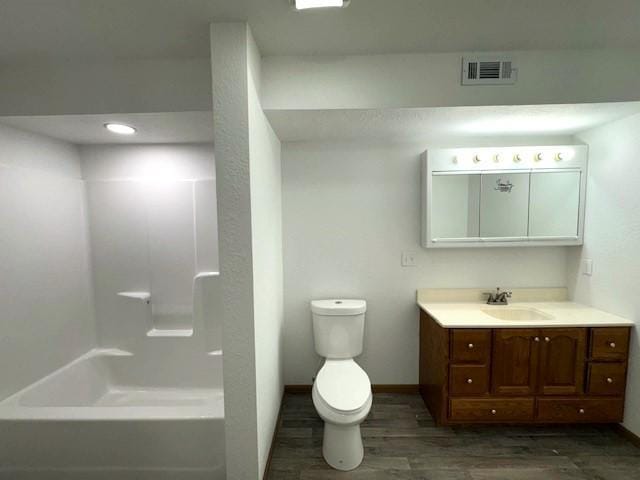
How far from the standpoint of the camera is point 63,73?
1556mm

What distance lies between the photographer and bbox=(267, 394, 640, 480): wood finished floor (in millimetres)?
1600

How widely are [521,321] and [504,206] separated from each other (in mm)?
852

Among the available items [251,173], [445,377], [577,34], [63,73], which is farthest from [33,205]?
[577,34]

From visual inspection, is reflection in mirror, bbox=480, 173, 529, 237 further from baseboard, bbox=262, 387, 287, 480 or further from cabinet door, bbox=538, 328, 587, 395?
baseboard, bbox=262, 387, 287, 480

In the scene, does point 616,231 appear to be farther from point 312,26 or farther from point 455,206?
point 312,26

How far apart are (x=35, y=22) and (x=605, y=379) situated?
3638mm

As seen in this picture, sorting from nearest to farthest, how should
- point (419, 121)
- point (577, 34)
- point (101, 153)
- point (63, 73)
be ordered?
point (577, 34) < point (63, 73) < point (419, 121) < point (101, 153)

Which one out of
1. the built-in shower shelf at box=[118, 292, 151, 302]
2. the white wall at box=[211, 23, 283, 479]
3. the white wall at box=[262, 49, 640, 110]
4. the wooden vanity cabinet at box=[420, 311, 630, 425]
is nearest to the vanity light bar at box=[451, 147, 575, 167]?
the white wall at box=[262, 49, 640, 110]

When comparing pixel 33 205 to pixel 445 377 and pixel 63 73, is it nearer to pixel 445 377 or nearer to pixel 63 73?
pixel 63 73

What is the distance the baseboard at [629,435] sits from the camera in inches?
69.3

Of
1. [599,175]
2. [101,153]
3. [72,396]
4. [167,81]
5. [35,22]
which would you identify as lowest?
[72,396]

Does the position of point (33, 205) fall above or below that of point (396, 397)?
above

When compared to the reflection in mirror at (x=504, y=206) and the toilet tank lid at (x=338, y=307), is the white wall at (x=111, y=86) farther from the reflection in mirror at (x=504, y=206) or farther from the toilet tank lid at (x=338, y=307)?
the reflection in mirror at (x=504, y=206)

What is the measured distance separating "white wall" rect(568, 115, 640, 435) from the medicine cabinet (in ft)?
0.31
